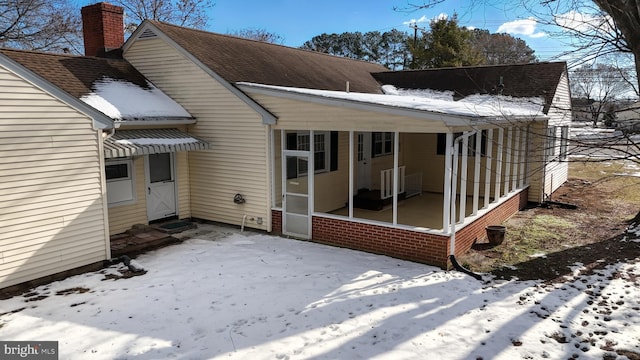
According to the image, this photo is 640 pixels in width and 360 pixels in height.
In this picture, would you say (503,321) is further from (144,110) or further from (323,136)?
(144,110)

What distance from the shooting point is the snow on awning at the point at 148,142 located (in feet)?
30.8

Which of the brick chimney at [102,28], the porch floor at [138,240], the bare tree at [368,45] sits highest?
the bare tree at [368,45]

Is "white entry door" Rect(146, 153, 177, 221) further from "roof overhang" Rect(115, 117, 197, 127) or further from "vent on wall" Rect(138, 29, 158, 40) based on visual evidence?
"vent on wall" Rect(138, 29, 158, 40)

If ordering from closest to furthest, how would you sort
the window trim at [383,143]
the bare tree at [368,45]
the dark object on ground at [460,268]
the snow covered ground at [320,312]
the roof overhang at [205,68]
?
1. the snow covered ground at [320,312]
2. the dark object on ground at [460,268]
3. the roof overhang at [205,68]
4. the window trim at [383,143]
5. the bare tree at [368,45]

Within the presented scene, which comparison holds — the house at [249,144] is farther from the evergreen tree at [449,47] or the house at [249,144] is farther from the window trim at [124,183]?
the evergreen tree at [449,47]

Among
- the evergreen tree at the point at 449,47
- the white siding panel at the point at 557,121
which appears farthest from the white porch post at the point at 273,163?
the evergreen tree at the point at 449,47

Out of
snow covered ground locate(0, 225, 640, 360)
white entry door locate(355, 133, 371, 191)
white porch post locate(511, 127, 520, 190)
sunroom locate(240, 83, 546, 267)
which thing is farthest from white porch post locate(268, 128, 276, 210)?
white porch post locate(511, 127, 520, 190)

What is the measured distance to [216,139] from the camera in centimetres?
1169

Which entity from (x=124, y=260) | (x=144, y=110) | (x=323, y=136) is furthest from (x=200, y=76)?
(x=124, y=260)

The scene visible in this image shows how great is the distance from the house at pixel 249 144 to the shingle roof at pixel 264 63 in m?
0.07

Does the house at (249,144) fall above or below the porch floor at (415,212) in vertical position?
above

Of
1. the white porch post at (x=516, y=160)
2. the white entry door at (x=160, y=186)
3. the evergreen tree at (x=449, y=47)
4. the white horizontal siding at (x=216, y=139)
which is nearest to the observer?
the white horizontal siding at (x=216, y=139)

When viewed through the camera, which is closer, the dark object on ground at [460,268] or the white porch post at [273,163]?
the dark object on ground at [460,268]

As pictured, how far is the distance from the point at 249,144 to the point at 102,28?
6.71 meters
